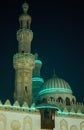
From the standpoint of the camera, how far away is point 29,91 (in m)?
36.8

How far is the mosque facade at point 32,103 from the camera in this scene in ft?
102

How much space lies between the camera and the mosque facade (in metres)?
31.2

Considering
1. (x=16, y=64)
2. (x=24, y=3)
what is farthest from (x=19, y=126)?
(x=24, y=3)

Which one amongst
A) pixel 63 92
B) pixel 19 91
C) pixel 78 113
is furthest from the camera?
pixel 63 92

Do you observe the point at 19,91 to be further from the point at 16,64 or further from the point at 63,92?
the point at 63,92

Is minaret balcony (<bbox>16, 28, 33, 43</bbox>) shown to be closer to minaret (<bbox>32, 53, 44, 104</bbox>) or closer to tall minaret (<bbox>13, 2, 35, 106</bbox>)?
tall minaret (<bbox>13, 2, 35, 106</bbox>)

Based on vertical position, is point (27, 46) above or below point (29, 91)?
above

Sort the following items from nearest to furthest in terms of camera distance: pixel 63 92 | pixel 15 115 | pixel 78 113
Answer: pixel 15 115
pixel 78 113
pixel 63 92

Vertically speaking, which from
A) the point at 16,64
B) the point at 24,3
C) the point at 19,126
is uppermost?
the point at 24,3

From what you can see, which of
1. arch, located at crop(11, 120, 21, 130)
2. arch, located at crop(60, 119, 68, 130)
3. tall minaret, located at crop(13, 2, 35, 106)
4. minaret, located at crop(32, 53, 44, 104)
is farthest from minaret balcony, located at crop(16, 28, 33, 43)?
arch, located at crop(11, 120, 21, 130)

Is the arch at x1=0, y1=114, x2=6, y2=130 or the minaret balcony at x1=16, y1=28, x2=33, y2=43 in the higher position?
the minaret balcony at x1=16, y1=28, x2=33, y2=43

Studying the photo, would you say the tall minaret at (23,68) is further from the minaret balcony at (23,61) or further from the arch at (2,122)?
the arch at (2,122)

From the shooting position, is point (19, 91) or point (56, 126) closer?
point (56, 126)

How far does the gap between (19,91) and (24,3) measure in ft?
33.6
